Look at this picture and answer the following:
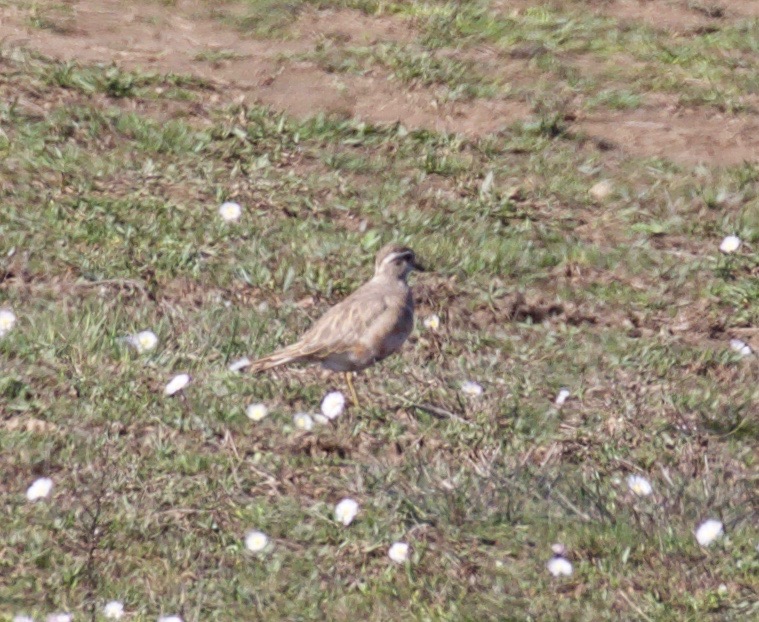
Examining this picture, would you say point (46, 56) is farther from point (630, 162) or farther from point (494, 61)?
point (630, 162)

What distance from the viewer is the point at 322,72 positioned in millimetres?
10398

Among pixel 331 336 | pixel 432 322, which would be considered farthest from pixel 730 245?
pixel 331 336

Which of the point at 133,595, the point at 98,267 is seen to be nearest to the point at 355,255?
the point at 98,267

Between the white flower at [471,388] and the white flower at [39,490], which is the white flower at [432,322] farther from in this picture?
the white flower at [39,490]

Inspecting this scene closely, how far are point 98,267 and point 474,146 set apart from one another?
241 centimetres

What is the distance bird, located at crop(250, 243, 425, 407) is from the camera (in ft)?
23.9

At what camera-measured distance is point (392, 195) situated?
30.5 ft

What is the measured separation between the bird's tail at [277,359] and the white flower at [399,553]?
1.45m

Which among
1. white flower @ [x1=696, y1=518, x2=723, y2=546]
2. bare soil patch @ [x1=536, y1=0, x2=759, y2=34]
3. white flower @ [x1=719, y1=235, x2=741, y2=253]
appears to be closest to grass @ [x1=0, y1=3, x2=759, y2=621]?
white flower @ [x1=696, y1=518, x2=723, y2=546]

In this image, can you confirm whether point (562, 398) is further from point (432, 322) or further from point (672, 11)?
point (672, 11)

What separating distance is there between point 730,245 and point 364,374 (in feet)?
7.39

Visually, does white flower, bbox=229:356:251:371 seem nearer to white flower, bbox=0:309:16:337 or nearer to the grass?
the grass

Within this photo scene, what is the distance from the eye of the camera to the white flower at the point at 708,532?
5.97 metres

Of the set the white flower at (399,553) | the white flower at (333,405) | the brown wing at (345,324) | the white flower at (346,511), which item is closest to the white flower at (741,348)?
the brown wing at (345,324)
